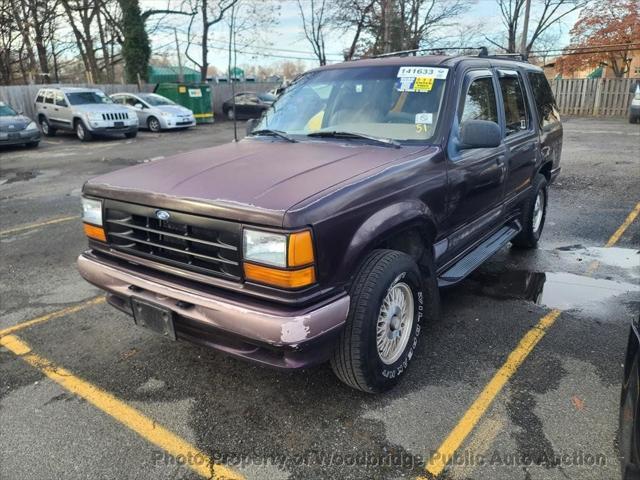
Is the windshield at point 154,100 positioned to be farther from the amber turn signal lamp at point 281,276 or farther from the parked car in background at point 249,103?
the amber turn signal lamp at point 281,276

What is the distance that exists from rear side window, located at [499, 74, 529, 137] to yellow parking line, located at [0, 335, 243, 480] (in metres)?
3.53

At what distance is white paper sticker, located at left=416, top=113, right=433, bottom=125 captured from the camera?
3395mm

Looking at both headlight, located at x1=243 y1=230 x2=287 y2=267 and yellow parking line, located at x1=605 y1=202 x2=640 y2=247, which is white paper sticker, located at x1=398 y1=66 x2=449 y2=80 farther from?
yellow parking line, located at x1=605 y1=202 x2=640 y2=247

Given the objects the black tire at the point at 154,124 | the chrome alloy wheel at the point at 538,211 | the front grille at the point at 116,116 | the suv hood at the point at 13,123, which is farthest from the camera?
the black tire at the point at 154,124

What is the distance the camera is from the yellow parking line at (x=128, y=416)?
2.47 metres

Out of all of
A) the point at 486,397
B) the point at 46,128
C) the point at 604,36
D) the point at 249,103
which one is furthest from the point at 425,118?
the point at 604,36

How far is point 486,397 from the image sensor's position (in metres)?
2.93

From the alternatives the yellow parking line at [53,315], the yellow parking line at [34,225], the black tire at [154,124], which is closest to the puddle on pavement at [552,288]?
the yellow parking line at [53,315]

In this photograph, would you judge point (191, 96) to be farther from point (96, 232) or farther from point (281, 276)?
point (281, 276)

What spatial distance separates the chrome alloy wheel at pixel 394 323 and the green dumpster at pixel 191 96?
22.7 m

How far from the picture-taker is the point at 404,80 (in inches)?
142

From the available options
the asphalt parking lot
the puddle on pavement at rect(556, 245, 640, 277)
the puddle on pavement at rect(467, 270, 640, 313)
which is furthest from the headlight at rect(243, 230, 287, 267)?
the puddle on pavement at rect(556, 245, 640, 277)

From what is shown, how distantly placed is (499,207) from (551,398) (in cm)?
193

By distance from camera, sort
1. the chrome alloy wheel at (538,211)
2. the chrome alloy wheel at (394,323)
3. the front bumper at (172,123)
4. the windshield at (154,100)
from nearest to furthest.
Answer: the chrome alloy wheel at (394,323) < the chrome alloy wheel at (538,211) < the front bumper at (172,123) < the windshield at (154,100)
